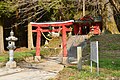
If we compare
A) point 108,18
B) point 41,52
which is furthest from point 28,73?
point 108,18

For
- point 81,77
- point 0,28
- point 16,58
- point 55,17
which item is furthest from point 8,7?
point 81,77

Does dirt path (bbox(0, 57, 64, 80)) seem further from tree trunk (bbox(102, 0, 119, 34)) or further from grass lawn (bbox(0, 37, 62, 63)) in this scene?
tree trunk (bbox(102, 0, 119, 34))

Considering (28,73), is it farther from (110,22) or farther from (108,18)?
(108,18)

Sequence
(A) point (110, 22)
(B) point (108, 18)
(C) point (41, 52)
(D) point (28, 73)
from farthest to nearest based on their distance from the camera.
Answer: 1. (B) point (108, 18)
2. (A) point (110, 22)
3. (C) point (41, 52)
4. (D) point (28, 73)

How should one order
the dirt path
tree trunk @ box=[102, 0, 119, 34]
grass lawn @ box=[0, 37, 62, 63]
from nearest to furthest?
the dirt path
grass lawn @ box=[0, 37, 62, 63]
tree trunk @ box=[102, 0, 119, 34]

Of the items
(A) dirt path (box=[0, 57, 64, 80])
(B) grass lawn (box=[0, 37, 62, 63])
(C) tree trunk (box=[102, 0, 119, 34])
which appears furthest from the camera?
(C) tree trunk (box=[102, 0, 119, 34])

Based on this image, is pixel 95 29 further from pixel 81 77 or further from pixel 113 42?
pixel 81 77

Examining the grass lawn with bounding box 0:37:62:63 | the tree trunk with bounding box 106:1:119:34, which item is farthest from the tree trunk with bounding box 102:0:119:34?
the grass lawn with bounding box 0:37:62:63

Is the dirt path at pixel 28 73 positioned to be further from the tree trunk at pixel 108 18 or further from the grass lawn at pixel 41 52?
the tree trunk at pixel 108 18

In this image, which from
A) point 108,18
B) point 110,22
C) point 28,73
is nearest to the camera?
point 28,73

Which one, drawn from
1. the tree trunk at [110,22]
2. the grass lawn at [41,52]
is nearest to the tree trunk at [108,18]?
the tree trunk at [110,22]

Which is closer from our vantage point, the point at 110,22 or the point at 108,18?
the point at 110,22

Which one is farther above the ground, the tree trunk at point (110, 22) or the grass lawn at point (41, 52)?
the tree trunk at point (110, 22)

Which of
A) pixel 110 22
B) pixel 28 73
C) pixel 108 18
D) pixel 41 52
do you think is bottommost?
pixel 41 52
